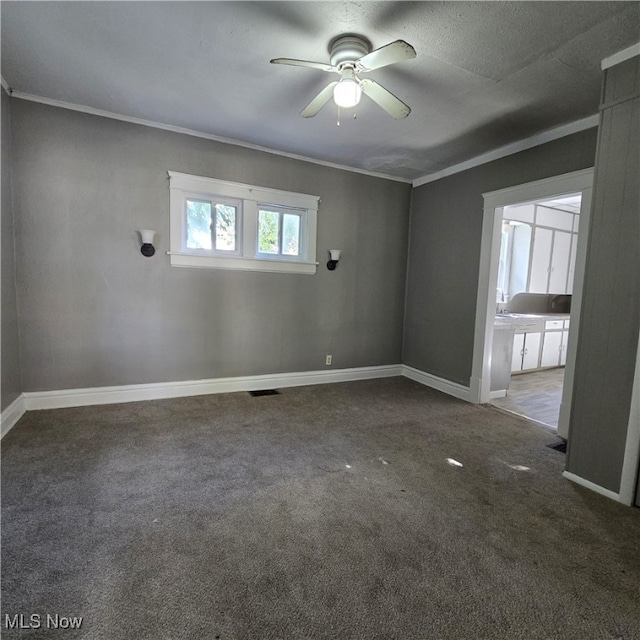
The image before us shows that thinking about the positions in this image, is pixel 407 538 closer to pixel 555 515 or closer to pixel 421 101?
pixel 555 515

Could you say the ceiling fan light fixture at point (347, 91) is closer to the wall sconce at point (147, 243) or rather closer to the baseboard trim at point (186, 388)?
the wall sconce at point (147, 243)

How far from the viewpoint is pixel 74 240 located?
3.01 m

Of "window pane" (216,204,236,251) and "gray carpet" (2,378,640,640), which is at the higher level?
"window pane" (216,204,236,251)

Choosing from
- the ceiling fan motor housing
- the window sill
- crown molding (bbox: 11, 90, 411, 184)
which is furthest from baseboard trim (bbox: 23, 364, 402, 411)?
the ceiling fan motor housing

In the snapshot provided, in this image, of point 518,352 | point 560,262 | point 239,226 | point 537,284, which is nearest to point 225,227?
point 239,226

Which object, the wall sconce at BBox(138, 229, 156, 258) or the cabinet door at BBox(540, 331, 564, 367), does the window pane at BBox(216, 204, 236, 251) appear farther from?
the cabinet door at BBox(540, 331, 564, 367)

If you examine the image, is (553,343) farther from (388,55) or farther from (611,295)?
(388,55)

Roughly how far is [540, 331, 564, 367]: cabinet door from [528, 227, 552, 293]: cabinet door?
696mm

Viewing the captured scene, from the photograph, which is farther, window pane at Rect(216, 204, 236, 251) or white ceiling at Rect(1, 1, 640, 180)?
window pane at Rect(216, 204, 236, 251)

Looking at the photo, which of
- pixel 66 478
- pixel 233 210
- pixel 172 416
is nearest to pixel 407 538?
pixel 66 478

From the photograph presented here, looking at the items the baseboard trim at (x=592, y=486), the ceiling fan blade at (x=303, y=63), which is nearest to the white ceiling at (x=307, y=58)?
the ceiling fan blade at (x=303, y=63)

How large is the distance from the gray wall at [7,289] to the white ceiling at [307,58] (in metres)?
0.41

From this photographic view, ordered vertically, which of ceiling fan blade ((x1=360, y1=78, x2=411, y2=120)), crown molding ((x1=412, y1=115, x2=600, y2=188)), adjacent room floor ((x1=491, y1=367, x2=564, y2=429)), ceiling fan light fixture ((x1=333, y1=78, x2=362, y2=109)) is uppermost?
crown molding ((x1=412, y1=115, x2=600, y2=188))

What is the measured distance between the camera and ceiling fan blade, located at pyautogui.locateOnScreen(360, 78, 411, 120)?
2049 millimetres
